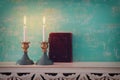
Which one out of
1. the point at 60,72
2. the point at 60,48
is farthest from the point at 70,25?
the point at 60,72

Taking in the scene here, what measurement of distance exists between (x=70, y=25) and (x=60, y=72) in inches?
17.0

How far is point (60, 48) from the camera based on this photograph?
153 centimetres

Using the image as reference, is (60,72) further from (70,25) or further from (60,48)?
(70,25)

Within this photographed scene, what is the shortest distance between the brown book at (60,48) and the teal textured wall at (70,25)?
0.08 meters

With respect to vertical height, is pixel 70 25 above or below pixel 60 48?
above

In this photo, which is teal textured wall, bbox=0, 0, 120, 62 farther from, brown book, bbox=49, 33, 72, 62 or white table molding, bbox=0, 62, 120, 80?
white table molding, bbox=0, 62, 120, 80

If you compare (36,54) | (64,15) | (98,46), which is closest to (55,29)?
(64,15)

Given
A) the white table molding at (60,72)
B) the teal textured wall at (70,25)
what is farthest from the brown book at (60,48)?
the white table molding at (60,72)

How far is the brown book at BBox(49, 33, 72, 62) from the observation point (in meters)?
1.52

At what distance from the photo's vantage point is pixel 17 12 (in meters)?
1.64

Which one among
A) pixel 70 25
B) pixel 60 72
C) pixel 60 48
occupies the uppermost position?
pixel 70 25

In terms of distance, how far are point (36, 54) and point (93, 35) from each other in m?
0.43

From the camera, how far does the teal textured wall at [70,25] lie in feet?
5.28

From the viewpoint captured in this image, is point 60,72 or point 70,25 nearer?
point 60,72
